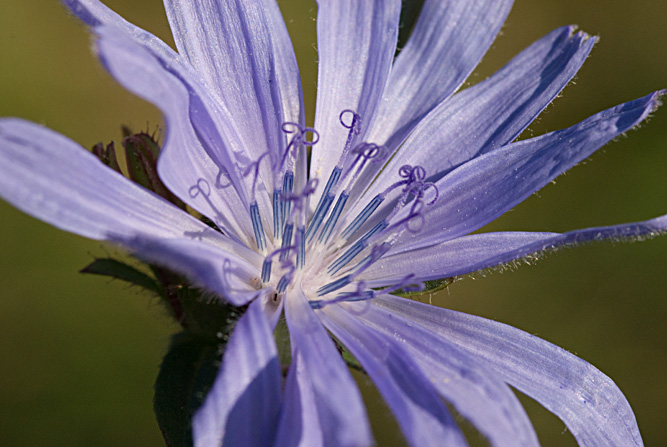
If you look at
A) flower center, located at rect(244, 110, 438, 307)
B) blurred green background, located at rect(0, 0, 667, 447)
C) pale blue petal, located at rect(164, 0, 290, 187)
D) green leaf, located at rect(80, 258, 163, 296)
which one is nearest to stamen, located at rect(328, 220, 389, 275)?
flower center, located at rect(244, 110, 438, 307)

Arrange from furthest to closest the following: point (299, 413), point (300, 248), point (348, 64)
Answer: point (348, 64) → point (300, 248) → point (299, 413)

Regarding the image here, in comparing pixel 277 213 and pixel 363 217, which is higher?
pixel 363 217

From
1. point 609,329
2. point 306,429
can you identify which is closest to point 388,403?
point 306,429

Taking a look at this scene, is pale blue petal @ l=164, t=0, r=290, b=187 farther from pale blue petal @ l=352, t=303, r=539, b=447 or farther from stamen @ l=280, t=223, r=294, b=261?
pale blue petal @ l=352, t=303, r=539, b=447

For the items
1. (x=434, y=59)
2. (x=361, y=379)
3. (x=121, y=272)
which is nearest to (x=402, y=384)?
(x=121, y=272)

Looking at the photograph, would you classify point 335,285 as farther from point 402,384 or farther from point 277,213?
point 402,384

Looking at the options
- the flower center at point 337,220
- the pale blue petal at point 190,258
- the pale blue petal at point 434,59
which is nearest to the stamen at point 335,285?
the flower center at point 337,220

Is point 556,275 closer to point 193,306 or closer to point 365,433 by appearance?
point 193,306
